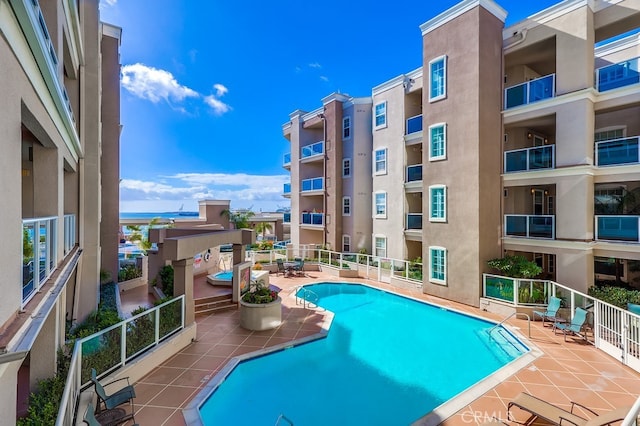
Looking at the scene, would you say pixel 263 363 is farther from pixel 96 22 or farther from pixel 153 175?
pixel 153 175

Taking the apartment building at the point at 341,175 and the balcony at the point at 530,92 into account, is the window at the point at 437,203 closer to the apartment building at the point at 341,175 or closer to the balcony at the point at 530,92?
the balcony at the point at 530,92

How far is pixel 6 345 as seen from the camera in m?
2.66

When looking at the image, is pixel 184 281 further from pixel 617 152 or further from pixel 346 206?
pixel 617 152

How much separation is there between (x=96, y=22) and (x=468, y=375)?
16.7 metres

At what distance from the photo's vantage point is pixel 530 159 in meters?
13.4

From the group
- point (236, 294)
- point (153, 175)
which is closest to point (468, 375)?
point (236, 294)

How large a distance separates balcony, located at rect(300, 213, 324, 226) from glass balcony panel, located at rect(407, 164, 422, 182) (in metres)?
8.01

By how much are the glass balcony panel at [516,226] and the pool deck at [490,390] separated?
4.19 meters

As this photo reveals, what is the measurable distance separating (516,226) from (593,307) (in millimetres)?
4568

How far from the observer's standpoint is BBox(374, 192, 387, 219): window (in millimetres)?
20109

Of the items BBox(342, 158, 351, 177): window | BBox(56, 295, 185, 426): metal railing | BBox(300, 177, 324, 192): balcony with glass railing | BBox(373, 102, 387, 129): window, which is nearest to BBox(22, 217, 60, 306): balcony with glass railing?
BBox(56, 295, 185, 426): metal railing

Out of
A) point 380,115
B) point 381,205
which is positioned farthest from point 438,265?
point 380,115

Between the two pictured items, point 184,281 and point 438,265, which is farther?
point 438,265

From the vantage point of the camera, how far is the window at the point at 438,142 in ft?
48.6
